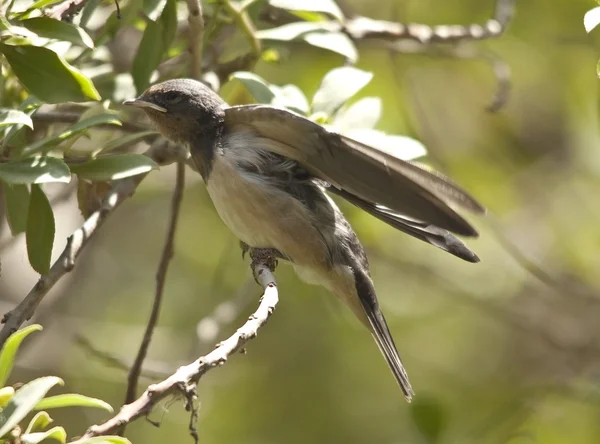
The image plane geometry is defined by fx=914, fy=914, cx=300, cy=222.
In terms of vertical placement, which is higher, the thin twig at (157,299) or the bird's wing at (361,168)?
the bird's wing at (361,168)

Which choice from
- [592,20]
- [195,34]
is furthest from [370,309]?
[592,20]

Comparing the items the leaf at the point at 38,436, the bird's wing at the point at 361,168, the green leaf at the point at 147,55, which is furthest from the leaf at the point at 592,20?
the leaf at the point at 38,436

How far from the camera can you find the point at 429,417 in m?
4.21

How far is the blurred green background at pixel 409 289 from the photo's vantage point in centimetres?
574

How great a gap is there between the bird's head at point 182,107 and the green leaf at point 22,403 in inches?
70.6

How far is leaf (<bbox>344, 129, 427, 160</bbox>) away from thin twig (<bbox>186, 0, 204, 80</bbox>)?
68cm

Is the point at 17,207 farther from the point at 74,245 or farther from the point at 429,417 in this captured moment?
the point at 429,417

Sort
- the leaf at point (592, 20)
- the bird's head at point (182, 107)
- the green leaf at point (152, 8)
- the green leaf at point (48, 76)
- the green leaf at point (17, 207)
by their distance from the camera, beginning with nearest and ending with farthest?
the leaf at point (592, 20) → the green leaf at point (48, 76) → the green leaf at point (17, 207) → the green leaf at point (152, 8) → the bird's head at point (182, 107)

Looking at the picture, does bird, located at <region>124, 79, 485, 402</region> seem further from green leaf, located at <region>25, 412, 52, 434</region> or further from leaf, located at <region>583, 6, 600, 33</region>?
green leaf, located at <region>25, 412, 52, 434</region>

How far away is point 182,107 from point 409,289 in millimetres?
2902

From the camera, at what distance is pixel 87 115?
3236mm

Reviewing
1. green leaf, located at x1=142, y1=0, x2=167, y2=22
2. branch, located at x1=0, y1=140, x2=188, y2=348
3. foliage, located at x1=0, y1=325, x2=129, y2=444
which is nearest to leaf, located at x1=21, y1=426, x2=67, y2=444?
foliage, located at x1=0, y1=325, x2=129, y2=444

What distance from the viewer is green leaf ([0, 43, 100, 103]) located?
2.72 m

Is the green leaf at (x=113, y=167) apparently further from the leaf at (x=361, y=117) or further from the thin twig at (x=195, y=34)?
the leaf at (x=361, y=117)
